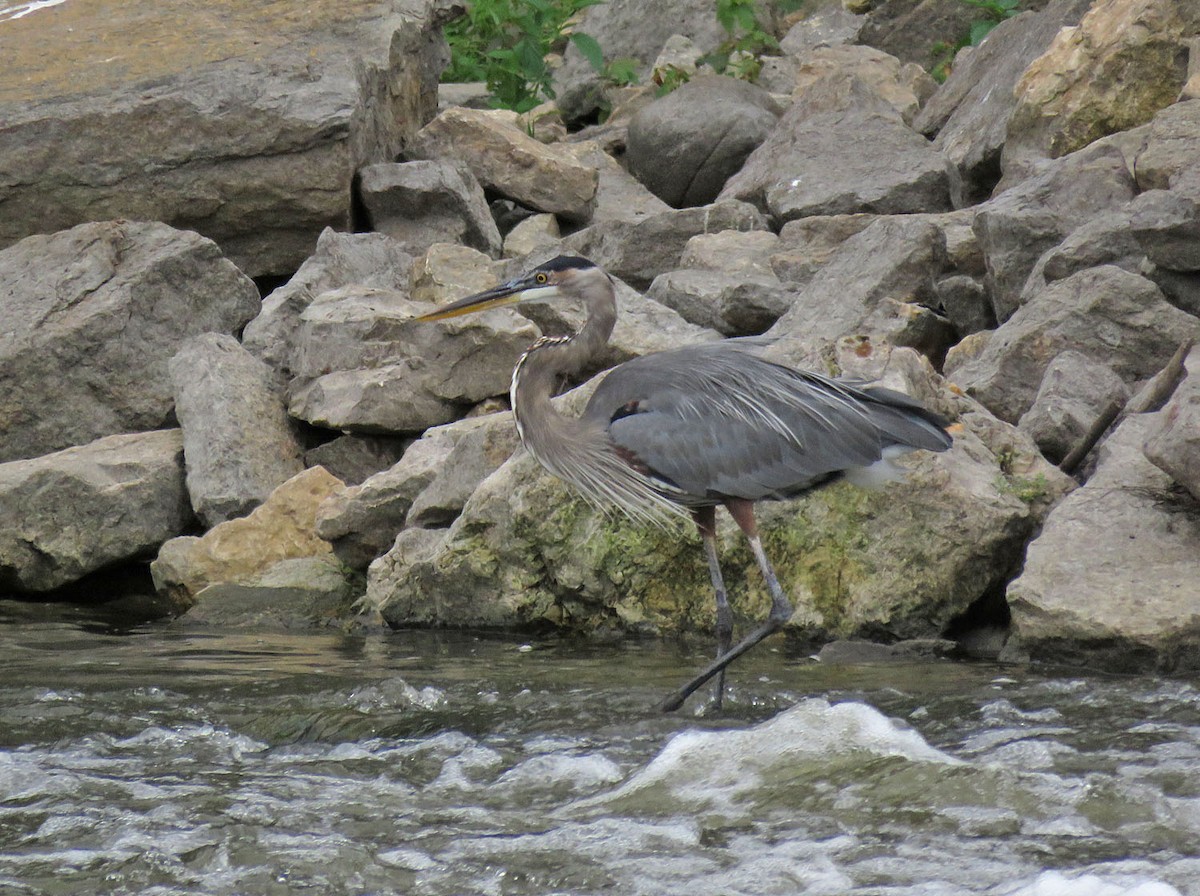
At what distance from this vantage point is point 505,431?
22.8 ft

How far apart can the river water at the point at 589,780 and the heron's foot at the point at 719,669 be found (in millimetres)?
78

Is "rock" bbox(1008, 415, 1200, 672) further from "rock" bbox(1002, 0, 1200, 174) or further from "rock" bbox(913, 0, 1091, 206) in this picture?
"rock" bbox(913, 0, 1091, 206)

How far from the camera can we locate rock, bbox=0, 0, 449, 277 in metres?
9.77

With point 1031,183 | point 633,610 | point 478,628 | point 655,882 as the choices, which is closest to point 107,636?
point 478,628

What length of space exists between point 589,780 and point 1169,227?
3957 millimetres

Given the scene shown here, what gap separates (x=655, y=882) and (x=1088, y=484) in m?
2.97

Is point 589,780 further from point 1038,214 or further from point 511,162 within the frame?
point 511,162

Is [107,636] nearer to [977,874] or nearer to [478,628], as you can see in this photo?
[478,628]

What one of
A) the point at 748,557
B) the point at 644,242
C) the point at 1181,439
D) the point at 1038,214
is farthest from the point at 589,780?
the point at 644,242

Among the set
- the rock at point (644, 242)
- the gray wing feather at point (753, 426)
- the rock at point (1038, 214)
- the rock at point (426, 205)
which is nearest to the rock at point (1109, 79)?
the rock at point (1038, 214)

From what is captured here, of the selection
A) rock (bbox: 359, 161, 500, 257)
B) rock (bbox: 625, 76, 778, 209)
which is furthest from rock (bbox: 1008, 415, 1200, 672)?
rock (bbox: 625, 76, 778, 209)

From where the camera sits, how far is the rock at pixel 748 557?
19.3 feet

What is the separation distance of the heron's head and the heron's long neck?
0.14ft

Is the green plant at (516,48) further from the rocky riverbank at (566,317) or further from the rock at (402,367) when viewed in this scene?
the rock at (402,367)
